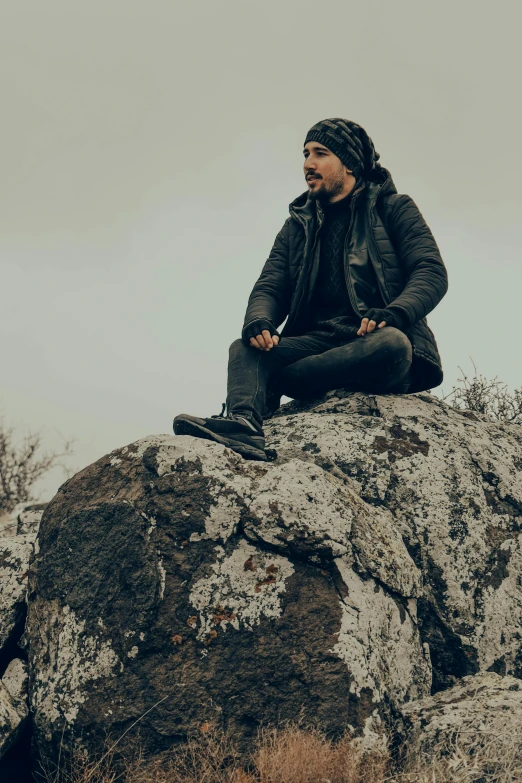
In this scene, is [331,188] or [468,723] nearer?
[468,723]

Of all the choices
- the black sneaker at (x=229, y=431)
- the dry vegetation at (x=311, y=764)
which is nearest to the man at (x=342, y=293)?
the black sneaker at (x=229, y=431)

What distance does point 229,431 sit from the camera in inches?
211

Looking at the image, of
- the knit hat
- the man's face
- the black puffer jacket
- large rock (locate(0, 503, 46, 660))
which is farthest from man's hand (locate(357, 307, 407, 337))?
large rock (locate(0, 503, 46, 660))

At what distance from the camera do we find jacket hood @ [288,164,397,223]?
6.36 meters

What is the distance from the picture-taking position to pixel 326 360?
587 cm

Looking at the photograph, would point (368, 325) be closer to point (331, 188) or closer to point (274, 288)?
point (274, 288)

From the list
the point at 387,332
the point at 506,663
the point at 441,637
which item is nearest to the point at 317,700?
the point at 441,637

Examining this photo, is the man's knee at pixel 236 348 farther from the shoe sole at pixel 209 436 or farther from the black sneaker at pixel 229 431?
the shoe sole at pixel 209 436

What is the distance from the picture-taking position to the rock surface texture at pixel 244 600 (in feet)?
13.8

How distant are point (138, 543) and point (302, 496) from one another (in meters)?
0.84

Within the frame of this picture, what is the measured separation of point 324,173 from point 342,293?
83cm

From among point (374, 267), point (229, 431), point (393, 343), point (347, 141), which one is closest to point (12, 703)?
point (229, 431)

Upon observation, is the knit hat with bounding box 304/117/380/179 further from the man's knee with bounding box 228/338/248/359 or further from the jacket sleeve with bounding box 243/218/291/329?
the man's knee with bounding box 228/338/248/359

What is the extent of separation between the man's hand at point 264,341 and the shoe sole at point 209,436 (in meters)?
0.85
